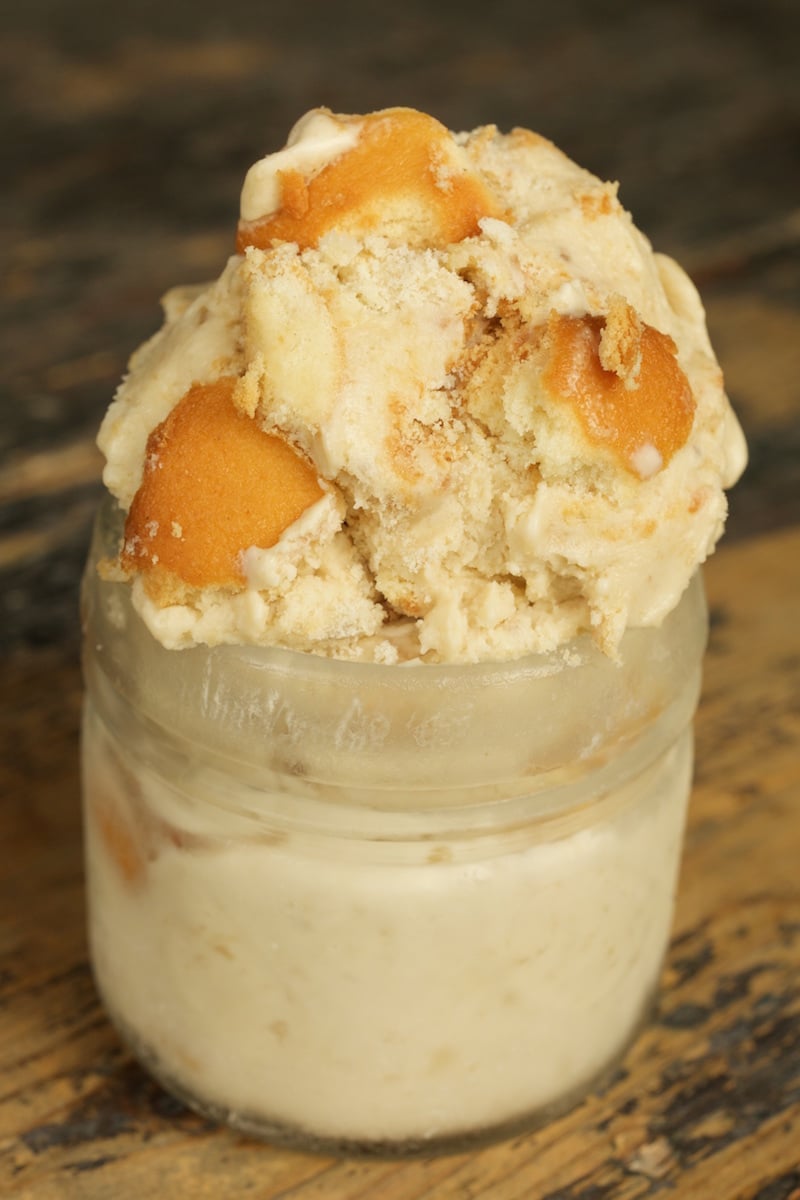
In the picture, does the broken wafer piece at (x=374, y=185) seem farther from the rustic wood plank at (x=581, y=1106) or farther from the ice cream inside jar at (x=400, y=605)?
the rustic wood plank at (x=581, y=1106)

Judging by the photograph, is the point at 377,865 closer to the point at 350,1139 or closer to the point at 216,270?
the point at 350,1139

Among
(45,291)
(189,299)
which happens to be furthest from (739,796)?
(45,291)

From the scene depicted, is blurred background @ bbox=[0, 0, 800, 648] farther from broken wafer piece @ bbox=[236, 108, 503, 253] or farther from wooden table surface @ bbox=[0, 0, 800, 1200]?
broken wafer piece @ bbox=[236, 108, 503, 253]


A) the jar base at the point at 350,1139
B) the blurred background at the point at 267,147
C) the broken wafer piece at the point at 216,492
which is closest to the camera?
the broken wafer piece at the point at 216,492

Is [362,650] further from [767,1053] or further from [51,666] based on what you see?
[51,666]

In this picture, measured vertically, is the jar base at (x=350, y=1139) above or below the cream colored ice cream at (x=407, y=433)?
below

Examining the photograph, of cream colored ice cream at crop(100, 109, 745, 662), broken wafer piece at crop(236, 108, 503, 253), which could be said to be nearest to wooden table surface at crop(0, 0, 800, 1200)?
cream colored ice cream at crop(100, 109, 745, 662)

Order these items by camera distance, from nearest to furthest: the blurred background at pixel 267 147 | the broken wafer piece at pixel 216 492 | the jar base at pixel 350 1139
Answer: the broken wafer piece at pixel 216 492 → the jar base at pixel 350 1139 → the blurred background at pixel 267 147

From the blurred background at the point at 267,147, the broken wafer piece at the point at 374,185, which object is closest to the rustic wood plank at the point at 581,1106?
the blurred background at the point at 267,147
